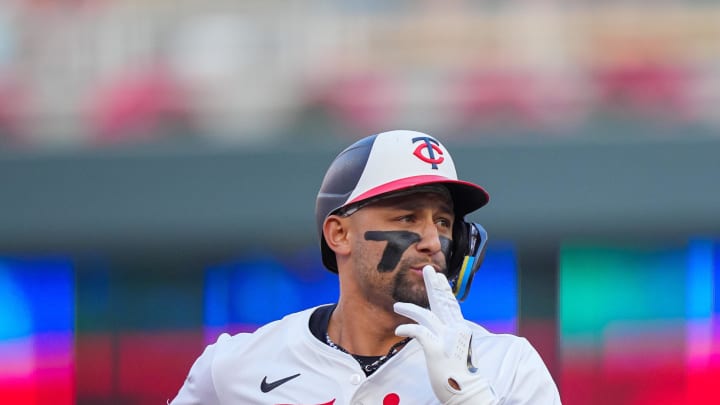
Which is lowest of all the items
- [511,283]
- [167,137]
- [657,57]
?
[511,283]

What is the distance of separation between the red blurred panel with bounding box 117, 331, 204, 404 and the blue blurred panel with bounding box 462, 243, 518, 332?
1640mm

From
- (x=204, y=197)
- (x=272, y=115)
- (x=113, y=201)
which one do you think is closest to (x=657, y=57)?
(x=272, y=115)

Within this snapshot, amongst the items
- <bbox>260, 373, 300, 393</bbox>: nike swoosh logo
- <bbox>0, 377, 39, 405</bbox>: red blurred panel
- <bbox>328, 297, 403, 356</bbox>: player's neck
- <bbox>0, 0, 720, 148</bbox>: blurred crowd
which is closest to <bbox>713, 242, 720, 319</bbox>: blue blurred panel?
<bbox>0, 0, 720, 148</bbox>: blurred crowd

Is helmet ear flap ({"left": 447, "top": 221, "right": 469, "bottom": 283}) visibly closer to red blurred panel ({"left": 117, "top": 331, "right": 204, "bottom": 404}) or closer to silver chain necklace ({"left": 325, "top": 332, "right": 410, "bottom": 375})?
silver chain necklace ({"left": 325, "top": 332, "right": 410, "bottom": 375})

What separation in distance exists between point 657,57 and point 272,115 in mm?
2454

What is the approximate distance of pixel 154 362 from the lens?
23.7 ft

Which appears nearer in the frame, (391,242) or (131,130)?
(391,242)

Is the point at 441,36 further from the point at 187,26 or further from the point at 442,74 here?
the point at 187,26

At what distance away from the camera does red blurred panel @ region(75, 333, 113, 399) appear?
7.23 meters


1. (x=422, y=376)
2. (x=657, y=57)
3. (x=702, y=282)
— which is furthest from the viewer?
(x=657, y=57)

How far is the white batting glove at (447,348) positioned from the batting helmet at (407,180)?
233 mm

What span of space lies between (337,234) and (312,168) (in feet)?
14.8

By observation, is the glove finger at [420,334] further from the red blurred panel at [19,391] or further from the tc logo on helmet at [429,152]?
the red blurred panel at [19,391]

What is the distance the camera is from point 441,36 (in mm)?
8117
